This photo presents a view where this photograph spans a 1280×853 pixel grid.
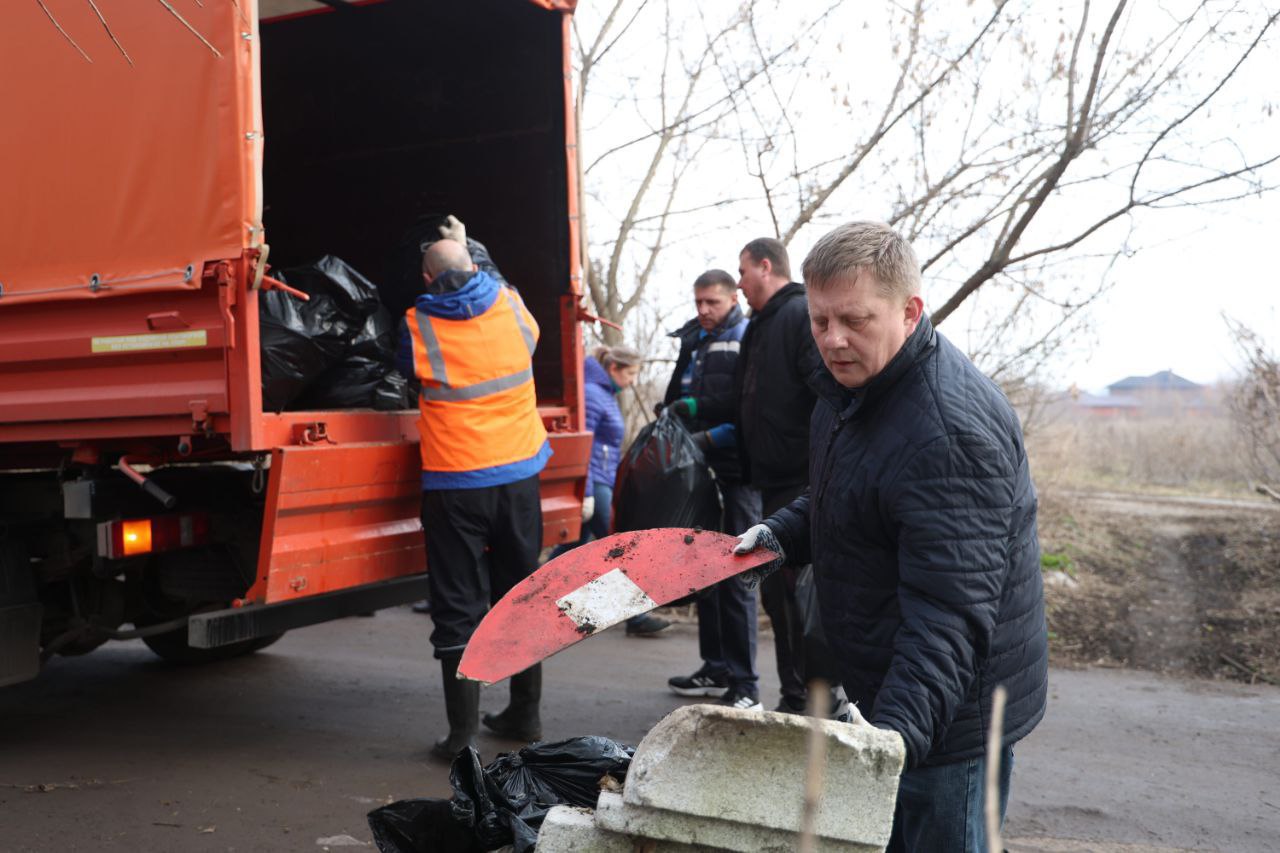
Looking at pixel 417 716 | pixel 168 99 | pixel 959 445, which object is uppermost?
pixel 168 99

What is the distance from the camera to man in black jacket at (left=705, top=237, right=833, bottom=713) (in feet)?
15.0

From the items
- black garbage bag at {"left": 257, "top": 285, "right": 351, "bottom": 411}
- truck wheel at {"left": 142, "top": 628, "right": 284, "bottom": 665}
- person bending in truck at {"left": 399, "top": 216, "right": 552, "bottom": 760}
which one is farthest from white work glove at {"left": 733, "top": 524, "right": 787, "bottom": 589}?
truck wheel at {"left": 142, "top": 628, "right": 284, "bottom": 665}

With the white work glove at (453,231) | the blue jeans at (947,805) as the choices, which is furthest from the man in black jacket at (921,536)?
the white work glove at (453,231)

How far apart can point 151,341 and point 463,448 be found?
1.14m

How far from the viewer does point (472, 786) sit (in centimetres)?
251

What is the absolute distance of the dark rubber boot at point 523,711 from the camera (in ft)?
14.3

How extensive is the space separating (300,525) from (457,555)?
2.01 feet

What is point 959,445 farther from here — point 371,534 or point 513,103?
point 513,103

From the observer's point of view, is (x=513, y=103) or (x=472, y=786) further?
(x=513, y=103)

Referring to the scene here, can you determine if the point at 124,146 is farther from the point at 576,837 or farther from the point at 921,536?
the point at 921,536

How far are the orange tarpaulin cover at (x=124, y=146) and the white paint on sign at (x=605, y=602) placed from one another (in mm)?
2020

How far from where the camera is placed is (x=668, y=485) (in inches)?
194

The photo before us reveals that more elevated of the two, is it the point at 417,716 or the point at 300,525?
the point at 300,525

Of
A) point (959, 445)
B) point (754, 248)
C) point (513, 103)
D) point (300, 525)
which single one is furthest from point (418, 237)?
point (959, 445)
